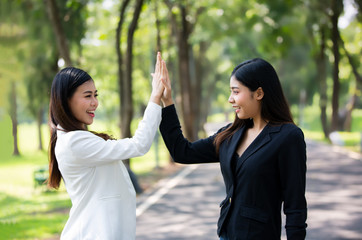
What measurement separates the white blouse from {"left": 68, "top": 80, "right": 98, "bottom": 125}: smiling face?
15 cm

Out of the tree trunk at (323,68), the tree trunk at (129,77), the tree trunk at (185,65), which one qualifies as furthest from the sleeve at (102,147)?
the tree trunk at (323,68)

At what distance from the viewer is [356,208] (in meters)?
9.63

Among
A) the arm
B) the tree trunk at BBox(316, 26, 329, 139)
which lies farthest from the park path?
the tree trunk at BBox(316, 26, 329, 139)

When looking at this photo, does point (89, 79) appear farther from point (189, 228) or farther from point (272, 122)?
point (189, 228)

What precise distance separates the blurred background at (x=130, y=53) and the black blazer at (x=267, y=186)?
1.16m

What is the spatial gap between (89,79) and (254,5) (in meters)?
19.7

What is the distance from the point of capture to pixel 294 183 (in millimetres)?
2725

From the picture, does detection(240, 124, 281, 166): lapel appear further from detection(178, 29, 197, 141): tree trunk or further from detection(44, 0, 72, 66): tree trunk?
detection(178, 29, 197, 141): tree trunk

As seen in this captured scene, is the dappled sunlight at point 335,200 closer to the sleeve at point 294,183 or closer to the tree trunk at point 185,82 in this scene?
the sleeve at point 294,183

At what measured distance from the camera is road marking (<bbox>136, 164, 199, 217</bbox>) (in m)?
10.2

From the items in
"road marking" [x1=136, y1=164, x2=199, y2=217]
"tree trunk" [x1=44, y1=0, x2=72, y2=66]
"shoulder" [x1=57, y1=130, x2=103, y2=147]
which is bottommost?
"road marking" [x1=136, y1=164, x2=199, y2=217]

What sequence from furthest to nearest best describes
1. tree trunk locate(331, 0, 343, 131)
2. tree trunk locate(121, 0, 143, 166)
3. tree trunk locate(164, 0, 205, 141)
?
tree trunk locate(331, 0, 343, 131)
tree trunk locate(164, 0, 205, 141)
tree trunk locate(121, 0, 143, 166)

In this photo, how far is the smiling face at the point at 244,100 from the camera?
2945 mm

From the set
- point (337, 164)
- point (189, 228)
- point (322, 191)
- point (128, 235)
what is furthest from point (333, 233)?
point (337, 164)
